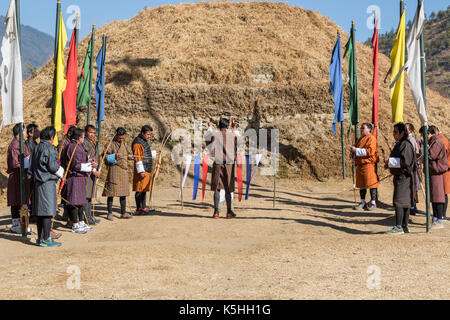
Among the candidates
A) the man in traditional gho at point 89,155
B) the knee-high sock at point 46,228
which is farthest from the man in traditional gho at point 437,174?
the knee-high sock at point 46,228

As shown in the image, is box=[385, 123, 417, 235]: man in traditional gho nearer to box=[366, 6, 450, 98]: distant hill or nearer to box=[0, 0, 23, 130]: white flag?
box=[0, 0, 23, 130]: white flag

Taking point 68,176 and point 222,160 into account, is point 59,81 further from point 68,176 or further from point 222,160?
point 222,160

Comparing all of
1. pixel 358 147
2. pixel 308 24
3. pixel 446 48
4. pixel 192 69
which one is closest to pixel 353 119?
pixel 358 147

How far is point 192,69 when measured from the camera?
18.0 metres

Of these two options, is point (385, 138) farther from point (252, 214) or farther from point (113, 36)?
point (113, 36)

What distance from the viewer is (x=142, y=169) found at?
9.10 metres

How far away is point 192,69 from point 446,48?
60256 mm

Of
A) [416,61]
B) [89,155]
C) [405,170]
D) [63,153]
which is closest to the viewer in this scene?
[405,170]

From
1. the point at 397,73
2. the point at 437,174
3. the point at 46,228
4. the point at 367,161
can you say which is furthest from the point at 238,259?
the point at 367,161

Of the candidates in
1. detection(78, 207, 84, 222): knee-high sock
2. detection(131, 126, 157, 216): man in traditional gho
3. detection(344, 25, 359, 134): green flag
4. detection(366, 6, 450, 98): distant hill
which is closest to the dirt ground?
detection(78, 207, 84, 222): knee-high sock

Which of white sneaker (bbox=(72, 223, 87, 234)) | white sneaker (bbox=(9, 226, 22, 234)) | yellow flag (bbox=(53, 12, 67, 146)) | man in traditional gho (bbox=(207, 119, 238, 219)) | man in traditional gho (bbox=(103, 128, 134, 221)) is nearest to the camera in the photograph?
white sneaker (bbox=(9, 226, 22, 234))

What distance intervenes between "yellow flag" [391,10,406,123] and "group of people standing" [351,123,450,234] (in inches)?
15.3

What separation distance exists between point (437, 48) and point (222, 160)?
67816 mm

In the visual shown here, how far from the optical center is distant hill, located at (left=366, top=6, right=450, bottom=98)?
5706 cm
